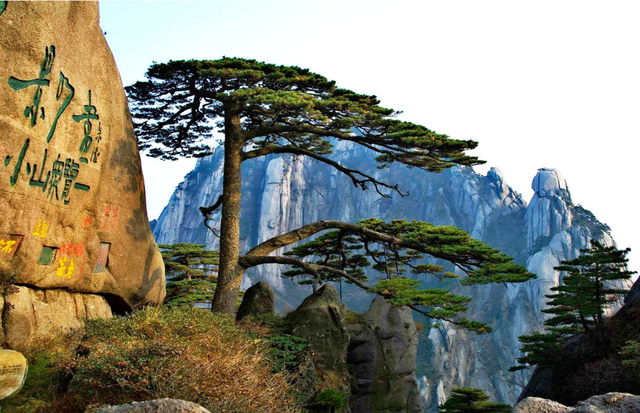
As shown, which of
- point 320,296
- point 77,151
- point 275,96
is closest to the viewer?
point 77,151

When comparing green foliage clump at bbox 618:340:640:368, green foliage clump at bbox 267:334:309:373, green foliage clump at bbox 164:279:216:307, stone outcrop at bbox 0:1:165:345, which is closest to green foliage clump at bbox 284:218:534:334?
green foliage clump at bbox 267:334:309:373

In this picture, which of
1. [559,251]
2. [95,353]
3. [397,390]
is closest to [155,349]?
[95,353]

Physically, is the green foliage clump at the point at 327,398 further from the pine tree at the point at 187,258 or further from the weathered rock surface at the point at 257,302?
the pine tree at the point at 187,258

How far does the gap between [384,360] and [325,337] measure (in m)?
5.35

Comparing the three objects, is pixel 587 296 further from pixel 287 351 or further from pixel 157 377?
pixel 157 377

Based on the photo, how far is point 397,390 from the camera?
14859 millimetres

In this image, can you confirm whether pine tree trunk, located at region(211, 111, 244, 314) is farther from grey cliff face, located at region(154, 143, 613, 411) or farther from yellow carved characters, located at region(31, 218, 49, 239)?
grey cliff face, located at region(154, 143, 613, 411)

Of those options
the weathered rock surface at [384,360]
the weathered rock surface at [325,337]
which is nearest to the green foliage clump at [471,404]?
the weathered rock surface at [384,360]

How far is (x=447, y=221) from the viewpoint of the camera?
85.1 m

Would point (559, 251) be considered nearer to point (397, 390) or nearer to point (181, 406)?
point (397, 390)

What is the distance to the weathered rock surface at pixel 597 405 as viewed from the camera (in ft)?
20.0

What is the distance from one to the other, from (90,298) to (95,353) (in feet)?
9.91

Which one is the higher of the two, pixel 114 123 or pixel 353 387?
pixel 114 123

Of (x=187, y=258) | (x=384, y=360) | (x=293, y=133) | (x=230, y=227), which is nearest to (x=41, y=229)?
(x=230, y=227)
